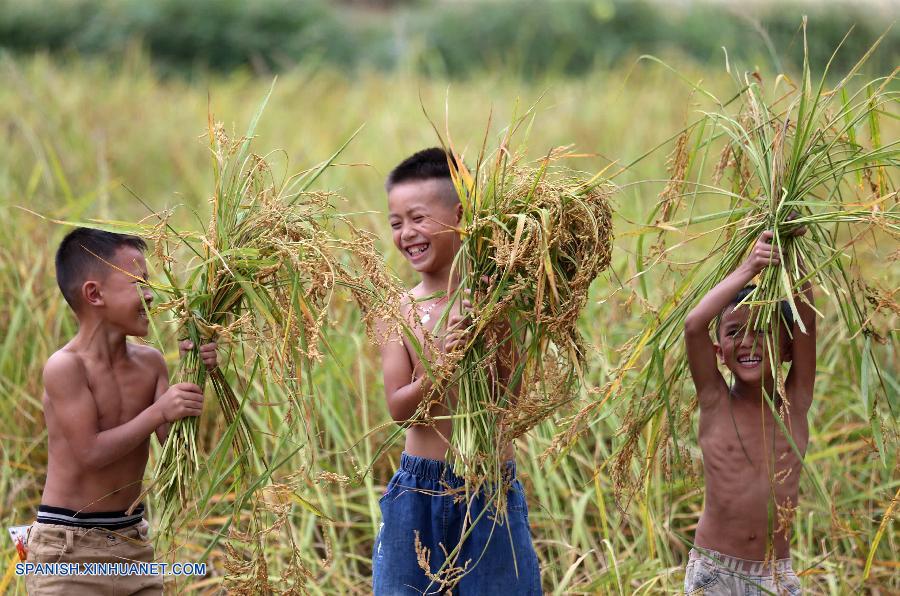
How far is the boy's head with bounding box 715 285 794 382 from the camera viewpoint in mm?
2541

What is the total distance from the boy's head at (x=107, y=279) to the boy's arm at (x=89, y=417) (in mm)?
160

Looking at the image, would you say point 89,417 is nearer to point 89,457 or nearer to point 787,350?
point 89,457

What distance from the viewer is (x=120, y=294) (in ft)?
8.47

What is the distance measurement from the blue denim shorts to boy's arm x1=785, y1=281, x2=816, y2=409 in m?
0.75

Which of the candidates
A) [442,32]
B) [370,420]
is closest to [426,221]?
[370,420]

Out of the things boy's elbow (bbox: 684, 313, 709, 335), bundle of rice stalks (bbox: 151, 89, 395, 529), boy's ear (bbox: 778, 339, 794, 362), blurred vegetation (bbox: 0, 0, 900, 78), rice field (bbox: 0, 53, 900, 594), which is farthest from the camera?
blurred vegetation (bbox: 0, 0, 900, 78)

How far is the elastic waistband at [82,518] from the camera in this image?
2.55 m

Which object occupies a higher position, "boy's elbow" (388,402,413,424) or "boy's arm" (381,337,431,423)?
"boy's arm" (381,337,431,423)

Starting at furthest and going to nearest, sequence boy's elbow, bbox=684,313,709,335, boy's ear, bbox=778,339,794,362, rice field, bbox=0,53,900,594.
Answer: rice field, bbox=0,53,900,594 < boy's ear, bbox=778,339,794,362 < boy's elbow, bbox=684,313,709,335

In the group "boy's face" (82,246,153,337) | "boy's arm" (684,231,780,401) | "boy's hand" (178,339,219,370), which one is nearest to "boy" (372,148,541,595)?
"boy's hand" (178,339,219,370)

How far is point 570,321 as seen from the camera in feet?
8.04

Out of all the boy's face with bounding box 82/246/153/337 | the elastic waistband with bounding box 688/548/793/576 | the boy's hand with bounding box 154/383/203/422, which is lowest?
the elastic waistband with bounding box 688/548/793/576

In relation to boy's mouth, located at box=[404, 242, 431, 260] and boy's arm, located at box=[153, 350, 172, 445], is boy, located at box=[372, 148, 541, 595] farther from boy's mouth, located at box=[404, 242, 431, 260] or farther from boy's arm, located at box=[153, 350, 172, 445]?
boy's arm, located at box=[153, 350, 172, 445]

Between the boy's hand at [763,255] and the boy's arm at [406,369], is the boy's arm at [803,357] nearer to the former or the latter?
the boy's hand at [763,255]
